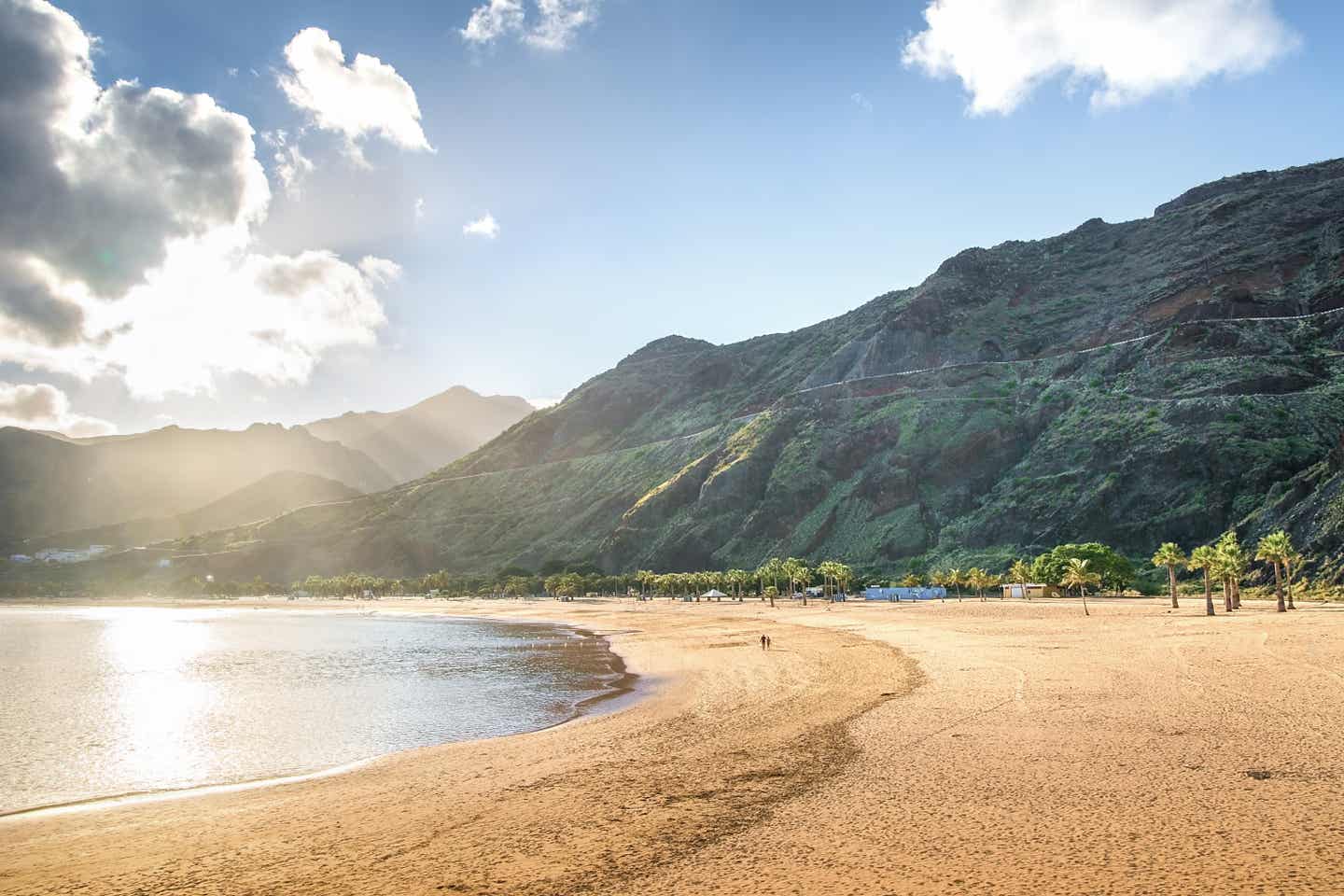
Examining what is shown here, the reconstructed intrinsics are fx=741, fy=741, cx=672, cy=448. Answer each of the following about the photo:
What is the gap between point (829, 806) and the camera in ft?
48.9

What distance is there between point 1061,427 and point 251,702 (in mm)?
125354

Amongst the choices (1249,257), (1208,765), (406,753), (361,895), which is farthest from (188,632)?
(1249,257)

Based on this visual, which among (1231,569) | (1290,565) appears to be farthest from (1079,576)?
(1290,565)

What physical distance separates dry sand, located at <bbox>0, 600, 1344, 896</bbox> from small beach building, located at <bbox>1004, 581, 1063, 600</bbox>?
2174 inches

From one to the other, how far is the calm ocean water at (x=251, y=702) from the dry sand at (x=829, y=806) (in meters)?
4.13

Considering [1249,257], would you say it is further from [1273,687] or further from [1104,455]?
[1273,687]

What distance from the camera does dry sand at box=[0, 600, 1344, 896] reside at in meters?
11.6

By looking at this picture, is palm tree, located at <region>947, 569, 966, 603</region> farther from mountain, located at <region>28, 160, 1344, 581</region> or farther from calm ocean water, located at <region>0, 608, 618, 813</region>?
calm ocean water, located at <region>0, 608, 618, 813</region>

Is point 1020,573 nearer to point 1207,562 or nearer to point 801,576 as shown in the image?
point 801,576

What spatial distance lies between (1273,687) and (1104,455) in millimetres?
98409

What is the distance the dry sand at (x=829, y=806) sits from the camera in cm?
1160

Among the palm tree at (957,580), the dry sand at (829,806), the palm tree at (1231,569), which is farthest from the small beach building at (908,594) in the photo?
the dry sand at (829,806)

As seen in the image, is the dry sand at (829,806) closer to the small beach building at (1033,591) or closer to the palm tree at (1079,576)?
the palm tree at (1079,576)

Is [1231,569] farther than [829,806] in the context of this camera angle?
Yes
